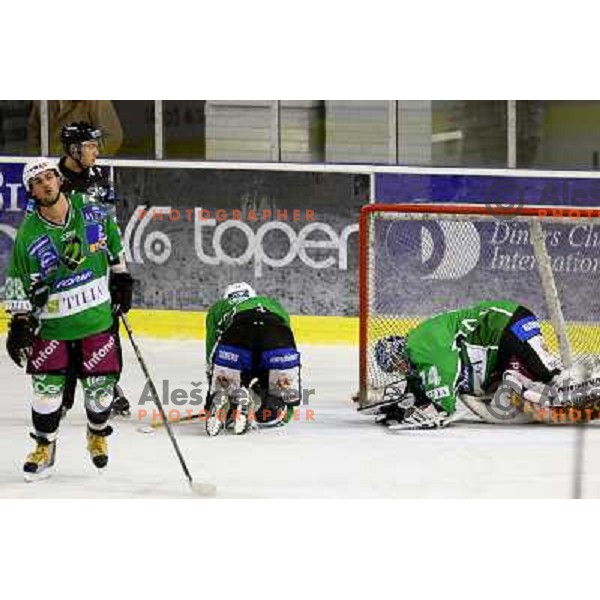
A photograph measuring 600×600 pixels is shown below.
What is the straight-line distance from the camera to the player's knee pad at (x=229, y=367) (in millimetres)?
7363

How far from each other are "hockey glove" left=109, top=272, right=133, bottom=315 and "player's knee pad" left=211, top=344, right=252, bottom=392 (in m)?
0.66

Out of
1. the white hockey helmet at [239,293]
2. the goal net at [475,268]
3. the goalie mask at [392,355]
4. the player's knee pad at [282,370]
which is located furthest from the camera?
the goal net at [475,268]

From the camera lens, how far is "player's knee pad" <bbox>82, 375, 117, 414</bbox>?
6.75 metres

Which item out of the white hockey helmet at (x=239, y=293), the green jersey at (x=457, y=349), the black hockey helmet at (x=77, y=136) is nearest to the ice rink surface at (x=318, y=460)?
the green jersey at (x=457, y=349)

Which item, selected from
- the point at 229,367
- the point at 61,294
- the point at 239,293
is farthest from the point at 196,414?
the point at 61,294

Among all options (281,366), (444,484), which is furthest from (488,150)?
(444,484)

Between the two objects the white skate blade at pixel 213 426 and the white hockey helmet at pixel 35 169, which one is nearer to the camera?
the white hockey helmet at pixel 35 169

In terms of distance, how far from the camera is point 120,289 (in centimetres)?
674

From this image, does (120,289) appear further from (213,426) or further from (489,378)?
(489,378)

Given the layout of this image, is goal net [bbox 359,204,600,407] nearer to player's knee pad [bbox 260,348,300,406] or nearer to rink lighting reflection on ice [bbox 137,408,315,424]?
rink lighting reflection on ice [bbox 137,408,315,424]

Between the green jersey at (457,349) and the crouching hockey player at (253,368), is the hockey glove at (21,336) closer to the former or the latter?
the crouching hockey player at (253,368)

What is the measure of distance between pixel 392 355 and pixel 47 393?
4.30 ft

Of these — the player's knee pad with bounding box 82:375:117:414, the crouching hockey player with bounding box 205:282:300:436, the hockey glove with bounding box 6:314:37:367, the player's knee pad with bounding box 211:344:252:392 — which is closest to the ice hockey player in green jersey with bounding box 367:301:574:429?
the crouching hockey player with bounding box 205:282:300:436

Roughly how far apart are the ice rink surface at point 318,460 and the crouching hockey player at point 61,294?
0.74 feet
